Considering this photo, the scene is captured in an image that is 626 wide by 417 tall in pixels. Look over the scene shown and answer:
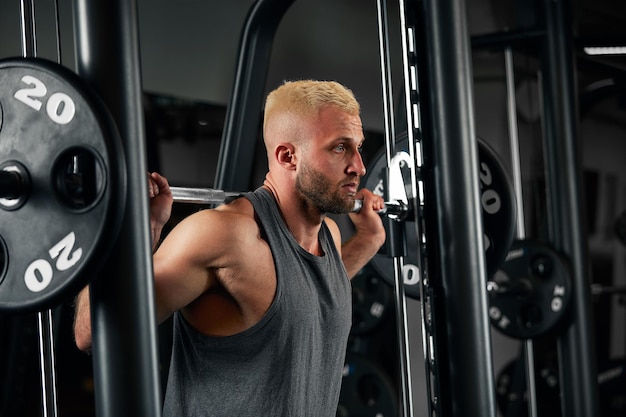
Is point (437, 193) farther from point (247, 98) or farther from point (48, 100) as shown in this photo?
point (247, 98)

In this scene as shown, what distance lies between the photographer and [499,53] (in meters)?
3.81

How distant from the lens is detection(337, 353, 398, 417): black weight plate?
322 cm

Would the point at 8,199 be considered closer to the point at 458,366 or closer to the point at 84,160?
the point at 84,160

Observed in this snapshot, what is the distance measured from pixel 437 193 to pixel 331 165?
29 cm

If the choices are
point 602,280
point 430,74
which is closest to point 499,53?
point 602,280

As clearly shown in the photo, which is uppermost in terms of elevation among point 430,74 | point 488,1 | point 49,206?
point 488,1

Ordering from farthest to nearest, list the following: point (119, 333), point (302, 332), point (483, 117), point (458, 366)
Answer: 1. point (483, 117)
2. point (302, 332)
3. point (458, 366)
4. point (119, 333)

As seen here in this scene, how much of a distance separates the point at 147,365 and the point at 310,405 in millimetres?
752

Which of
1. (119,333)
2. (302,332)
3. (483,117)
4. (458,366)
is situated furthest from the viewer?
(483,117)

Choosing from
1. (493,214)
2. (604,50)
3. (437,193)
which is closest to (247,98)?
(493,214)

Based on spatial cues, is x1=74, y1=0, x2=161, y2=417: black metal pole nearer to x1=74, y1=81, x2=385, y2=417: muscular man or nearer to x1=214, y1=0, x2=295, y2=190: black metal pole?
x1=74, y1=81, x2=385, y2=417: muscular man

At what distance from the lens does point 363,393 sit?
10.8 feet

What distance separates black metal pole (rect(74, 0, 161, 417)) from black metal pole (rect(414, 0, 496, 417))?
669 mm

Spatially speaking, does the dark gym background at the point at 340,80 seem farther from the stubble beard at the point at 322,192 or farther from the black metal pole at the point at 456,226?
the black metal pole at the point at 456,226
